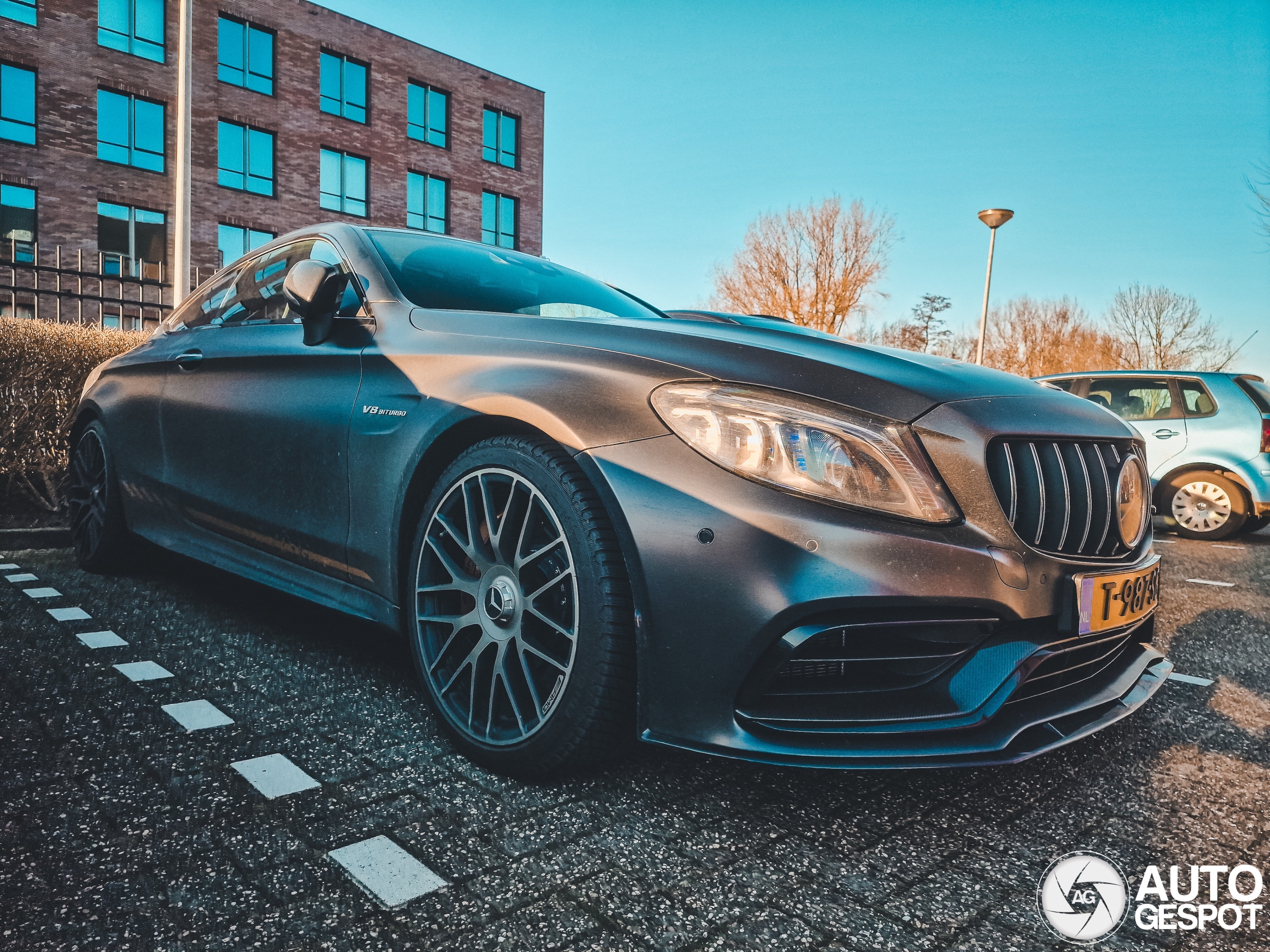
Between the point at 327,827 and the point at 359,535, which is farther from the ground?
the point at 359,535

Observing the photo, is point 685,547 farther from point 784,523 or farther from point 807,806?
point 807,806

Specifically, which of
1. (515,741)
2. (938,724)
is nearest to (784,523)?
(938,724)

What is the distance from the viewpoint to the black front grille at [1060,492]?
1.74m

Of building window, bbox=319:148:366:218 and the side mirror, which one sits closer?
the side mirror

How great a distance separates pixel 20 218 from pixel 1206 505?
24074 mm

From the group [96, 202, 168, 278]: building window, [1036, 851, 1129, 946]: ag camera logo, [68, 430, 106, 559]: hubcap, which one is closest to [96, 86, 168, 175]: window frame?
[96, 202, 168, 278]: building window

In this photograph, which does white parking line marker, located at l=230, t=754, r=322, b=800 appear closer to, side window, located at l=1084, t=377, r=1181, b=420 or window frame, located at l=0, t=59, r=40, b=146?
side window, located at l=1084, t=377, r=1181, b=420

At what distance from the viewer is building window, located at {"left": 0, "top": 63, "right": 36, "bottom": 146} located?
764 inches

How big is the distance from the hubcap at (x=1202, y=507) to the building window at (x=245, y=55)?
24050 millimetres

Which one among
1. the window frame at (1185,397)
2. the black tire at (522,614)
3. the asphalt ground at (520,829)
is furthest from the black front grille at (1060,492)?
the window frame at (1185,397)

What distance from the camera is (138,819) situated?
1.72 m

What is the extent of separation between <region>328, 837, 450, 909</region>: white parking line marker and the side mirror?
1.59 meters

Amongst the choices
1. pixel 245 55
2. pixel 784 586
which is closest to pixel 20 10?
pixel 245 55

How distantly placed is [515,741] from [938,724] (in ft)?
3.00
